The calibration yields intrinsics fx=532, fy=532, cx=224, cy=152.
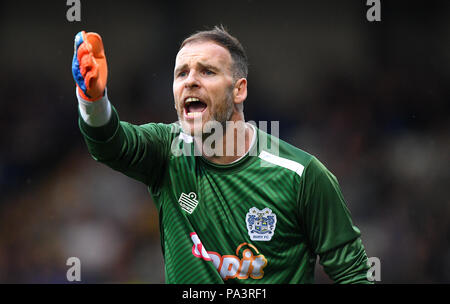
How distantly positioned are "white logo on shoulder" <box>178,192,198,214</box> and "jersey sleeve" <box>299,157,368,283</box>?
0.58 metres

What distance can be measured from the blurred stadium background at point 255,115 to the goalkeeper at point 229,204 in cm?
364

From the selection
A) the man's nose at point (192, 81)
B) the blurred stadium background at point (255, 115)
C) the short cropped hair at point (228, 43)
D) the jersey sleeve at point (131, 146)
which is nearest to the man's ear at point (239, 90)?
the short cropped hair at point (228, 43)

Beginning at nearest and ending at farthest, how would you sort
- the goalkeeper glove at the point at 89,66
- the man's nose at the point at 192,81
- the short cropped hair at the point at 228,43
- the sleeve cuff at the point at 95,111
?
the goalkeeper glove at the point at 89,66 < the sleeve cuff at the point at 95,111 < the man's nose at the point at 192,81 < the short cropped hair at the point at 228,43

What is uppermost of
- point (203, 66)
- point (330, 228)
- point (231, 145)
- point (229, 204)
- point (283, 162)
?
point (203, 66)

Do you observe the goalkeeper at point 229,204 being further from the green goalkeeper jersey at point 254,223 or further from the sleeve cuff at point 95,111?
the sleeve cuff at point 95,111

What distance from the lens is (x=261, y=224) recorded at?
286 cm

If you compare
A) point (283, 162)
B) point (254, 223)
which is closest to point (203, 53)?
point (283, 162)

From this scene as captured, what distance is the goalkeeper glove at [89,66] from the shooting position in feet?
7.84

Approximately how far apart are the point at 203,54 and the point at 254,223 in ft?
3.13

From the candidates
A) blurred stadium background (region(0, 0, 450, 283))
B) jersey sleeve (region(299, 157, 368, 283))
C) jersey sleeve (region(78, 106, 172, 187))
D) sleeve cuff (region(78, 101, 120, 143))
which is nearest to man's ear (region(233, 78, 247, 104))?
jersey sleeve (region(78, 106, 172, 187))

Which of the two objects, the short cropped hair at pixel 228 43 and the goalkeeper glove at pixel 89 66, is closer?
the goalkeeper glove at pixel 89 66

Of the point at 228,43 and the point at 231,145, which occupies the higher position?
the point at 228,43

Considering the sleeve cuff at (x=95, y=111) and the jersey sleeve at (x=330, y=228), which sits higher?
the sleeve cuff at (x=95, y=111)

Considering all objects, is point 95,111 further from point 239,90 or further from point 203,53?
point 239,90
